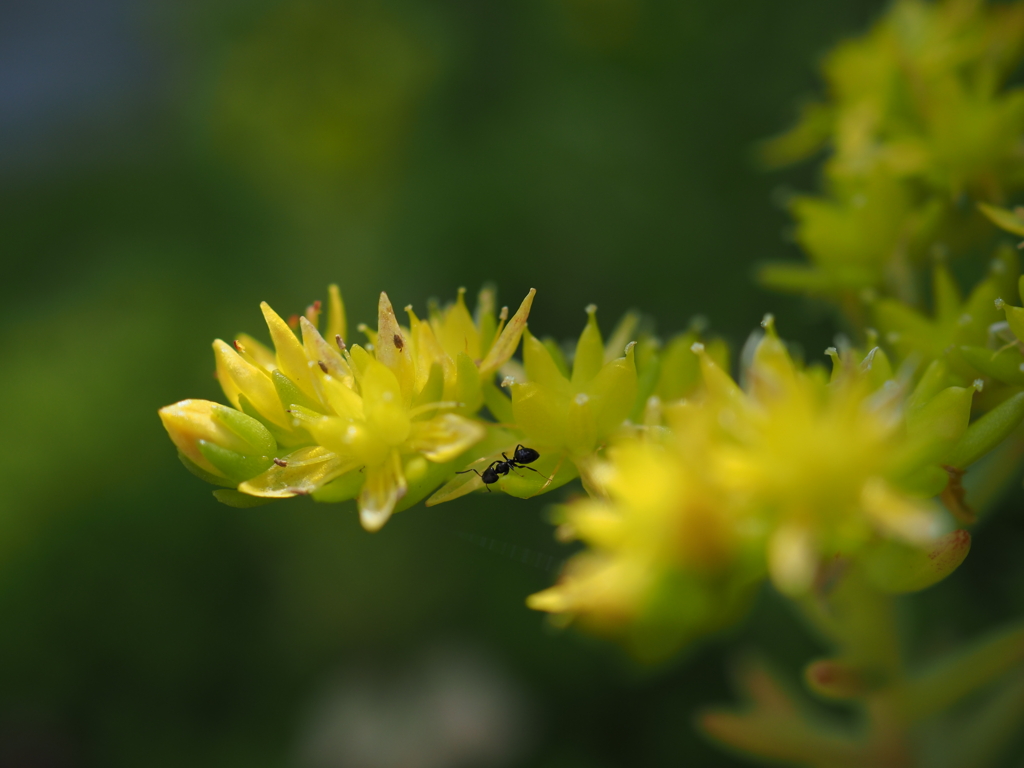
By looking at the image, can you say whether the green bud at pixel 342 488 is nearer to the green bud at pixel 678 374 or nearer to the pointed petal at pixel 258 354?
the pointed petal at pixel 258 354

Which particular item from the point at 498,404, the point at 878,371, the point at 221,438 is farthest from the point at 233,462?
the point at 878,371

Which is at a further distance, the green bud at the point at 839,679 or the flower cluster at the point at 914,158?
the flower cluster at the point at 914,158

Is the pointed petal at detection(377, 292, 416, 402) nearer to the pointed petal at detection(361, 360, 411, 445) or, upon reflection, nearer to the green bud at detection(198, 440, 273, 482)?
the pointed petal at detection(361, 360, 411, 445)

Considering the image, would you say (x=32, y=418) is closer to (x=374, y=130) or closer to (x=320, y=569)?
(x=320, y=569)

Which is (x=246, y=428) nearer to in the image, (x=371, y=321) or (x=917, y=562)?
(x=917, y=562)

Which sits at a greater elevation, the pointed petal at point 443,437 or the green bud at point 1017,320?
the green bud at point 1017,320

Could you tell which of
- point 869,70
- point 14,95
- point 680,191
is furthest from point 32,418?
point 14,95

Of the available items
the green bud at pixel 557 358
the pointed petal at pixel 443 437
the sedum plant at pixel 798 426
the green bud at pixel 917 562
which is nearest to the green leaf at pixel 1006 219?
the sedum plant at pixel 798 426
